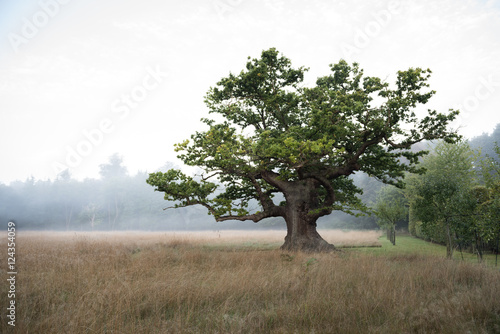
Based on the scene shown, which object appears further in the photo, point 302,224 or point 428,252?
point 302,224

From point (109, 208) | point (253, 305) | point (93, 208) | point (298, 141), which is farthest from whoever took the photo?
A: point (109, 208)

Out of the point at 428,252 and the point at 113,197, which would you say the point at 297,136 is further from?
the point at 113,197

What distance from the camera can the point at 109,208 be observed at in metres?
79.2

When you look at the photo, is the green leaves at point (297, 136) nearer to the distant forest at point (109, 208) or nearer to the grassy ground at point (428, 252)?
the grassy ground at point (428, 252)

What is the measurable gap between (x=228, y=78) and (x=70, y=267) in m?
12.1

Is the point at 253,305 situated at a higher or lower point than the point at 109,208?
lower

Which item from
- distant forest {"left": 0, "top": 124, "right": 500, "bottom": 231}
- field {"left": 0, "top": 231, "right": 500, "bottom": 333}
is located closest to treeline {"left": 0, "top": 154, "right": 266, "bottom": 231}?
distant forest {"left": 0, "top": 124, "right": 500, "bottom": 231}

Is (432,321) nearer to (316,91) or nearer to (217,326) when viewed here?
(217,326)

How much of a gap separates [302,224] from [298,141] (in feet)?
19.7

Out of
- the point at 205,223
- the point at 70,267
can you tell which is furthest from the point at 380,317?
the point at 205,223

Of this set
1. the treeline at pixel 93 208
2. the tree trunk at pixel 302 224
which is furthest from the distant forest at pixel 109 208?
the tree trunk at pixel 302 224

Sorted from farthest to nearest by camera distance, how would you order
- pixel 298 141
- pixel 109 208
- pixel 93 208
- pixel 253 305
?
pixel 109 208, pixel 93 208, pixel 298 141, pixel 253 305

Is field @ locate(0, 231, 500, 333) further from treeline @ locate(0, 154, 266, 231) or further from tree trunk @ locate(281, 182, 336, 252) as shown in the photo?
treeline @ locate(0, 154, 266, 231)

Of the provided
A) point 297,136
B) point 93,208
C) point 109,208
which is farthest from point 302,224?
point 109,208
